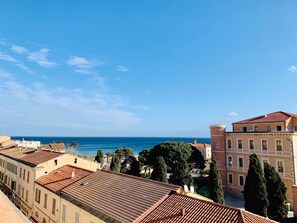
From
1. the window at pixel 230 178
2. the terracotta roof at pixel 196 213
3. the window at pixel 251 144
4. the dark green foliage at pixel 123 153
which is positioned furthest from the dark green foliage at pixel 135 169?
the terracotta roof at pixel 196 213

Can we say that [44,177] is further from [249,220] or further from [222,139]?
[222,139]

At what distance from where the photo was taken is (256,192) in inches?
1053

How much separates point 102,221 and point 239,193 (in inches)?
1226

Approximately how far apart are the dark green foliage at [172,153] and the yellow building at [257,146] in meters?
5.56

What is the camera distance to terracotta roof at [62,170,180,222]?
14725 mm

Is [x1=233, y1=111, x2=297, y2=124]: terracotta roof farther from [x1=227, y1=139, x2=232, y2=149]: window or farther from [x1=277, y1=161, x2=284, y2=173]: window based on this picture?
[x1=277, y1=161, x2=284, y2=173]: window

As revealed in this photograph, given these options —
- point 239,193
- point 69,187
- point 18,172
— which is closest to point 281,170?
point 239,193

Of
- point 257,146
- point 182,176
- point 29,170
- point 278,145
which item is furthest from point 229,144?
point 29,170

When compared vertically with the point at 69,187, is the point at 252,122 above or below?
above

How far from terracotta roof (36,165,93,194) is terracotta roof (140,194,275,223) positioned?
1086 centimetres

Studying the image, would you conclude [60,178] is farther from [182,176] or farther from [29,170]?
[182,176]

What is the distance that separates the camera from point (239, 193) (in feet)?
131

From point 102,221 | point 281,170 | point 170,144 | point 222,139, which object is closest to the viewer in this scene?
point 102,221

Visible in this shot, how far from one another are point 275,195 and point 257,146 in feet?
→ 38.5
